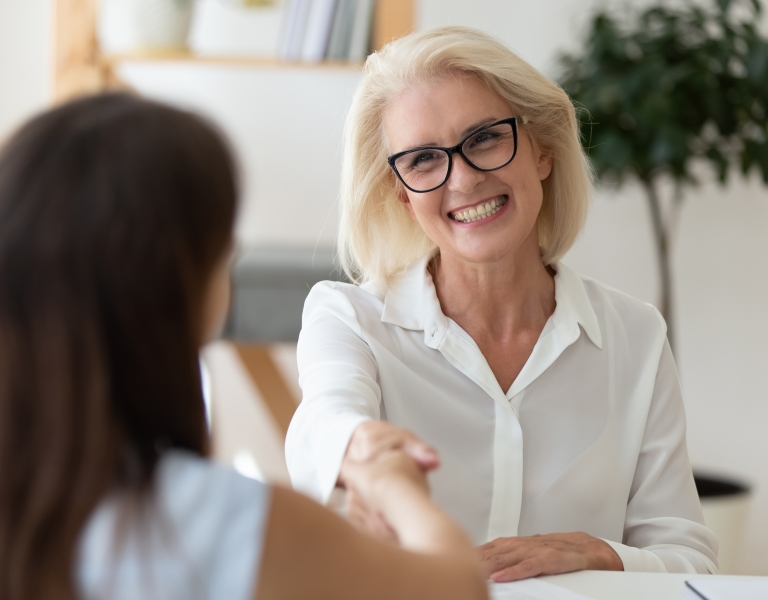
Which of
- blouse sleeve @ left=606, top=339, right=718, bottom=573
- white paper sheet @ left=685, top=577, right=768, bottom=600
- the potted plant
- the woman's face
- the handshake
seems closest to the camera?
the handshake

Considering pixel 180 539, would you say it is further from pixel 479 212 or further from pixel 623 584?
pixel 479 212

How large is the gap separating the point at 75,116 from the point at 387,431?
49 cm

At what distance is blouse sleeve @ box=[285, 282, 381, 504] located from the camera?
1.08 meters

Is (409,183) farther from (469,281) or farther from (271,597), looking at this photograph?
(271,597)

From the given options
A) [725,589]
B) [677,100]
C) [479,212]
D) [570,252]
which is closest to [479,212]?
[479,212]

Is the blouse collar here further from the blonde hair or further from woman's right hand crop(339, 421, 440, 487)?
woman's right hand crop(339, 421, 440, 487)

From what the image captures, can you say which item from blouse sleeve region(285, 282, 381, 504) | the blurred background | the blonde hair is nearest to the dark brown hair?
blouse sleeve region(285, 282, 381, 504)

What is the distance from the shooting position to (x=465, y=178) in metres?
1.42

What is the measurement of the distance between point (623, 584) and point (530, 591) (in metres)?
0.11

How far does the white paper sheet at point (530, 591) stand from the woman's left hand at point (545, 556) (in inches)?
0.9

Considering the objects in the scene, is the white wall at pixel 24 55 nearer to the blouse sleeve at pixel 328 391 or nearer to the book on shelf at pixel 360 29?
the book on shelf at pixel 360 29

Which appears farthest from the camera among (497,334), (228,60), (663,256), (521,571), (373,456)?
(663,256)

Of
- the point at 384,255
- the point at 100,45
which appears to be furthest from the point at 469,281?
the point at 100,45

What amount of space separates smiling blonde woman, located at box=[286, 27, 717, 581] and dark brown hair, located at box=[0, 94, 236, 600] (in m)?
0.63
